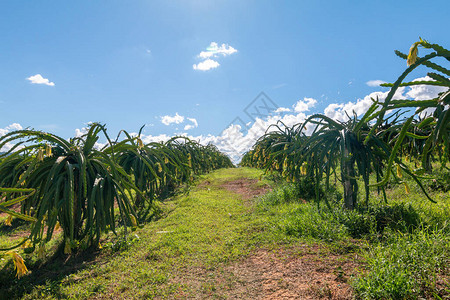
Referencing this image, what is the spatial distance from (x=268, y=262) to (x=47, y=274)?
3.06 meters

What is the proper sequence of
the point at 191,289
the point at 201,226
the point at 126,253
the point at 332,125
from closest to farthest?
the point at 191,289
the point at 126,253
the point at 332,125
the point at 201,226

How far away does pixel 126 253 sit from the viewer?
392 cm

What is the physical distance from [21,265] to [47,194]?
60.6 inches

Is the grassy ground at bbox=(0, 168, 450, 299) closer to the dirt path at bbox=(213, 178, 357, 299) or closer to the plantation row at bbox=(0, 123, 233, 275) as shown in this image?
the dirt path at bbox=(213, 178, 357, 299)

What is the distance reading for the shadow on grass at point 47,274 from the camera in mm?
2893

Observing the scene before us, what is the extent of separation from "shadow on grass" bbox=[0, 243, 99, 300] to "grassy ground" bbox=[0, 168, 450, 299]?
0.01 meters

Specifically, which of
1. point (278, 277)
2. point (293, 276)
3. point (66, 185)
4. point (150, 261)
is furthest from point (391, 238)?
point (66, 185)

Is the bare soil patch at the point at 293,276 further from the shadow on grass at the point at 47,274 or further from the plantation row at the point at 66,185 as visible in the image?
the shadow on grass at the point at 47,274

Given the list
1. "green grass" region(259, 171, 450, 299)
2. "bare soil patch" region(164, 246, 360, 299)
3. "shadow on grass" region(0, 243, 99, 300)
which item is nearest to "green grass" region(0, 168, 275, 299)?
"shadow on grass" region(0, 243, 99, 300)

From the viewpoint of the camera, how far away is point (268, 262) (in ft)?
10.9

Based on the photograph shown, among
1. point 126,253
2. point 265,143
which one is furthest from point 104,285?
point 265,143

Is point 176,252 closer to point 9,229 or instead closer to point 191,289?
point 191,289

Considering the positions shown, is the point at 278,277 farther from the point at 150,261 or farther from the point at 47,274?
the point at 47,274

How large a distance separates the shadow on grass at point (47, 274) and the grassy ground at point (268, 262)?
0.04 ft
